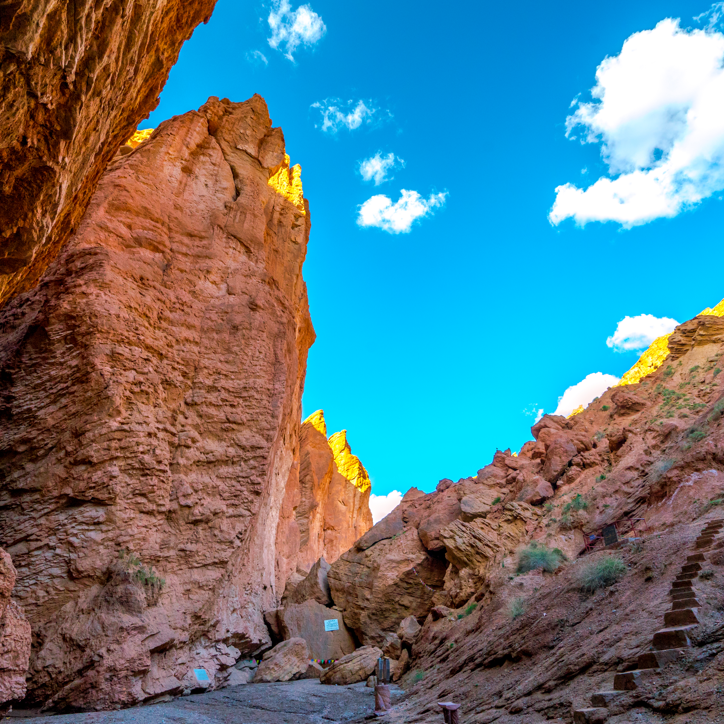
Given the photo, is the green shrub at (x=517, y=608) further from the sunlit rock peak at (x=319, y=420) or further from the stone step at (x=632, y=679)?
the sunlit rock peak at (x=319, y=420)

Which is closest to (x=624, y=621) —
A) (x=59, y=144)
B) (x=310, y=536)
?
(x=59, y=144)

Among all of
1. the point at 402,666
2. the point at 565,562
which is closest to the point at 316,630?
the point at 402,666

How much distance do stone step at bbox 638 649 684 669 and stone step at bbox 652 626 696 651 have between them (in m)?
0.20

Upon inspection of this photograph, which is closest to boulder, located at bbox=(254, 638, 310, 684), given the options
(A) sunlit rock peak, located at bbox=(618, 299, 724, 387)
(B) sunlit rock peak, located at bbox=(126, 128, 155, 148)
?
(B) sunlit rock peak, located at bbox=(126, 128, 155, 148)

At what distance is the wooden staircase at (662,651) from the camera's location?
16.5 ft

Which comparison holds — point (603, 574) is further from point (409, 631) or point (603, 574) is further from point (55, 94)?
point (55, 94)

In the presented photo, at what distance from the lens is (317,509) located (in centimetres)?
4109

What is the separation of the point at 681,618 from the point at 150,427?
39.9 ft

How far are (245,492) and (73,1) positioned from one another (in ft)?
41.7

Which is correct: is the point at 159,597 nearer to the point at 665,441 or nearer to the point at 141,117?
the point at 141,117

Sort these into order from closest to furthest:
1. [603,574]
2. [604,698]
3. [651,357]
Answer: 1. [604,698]
2. [603,574]
3. [651,357]

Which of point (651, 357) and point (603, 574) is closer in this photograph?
point (603, 574)

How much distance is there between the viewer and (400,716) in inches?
365

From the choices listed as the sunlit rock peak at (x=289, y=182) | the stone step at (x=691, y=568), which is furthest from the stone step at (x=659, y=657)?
the sunlit rock peak at (x=289, y=182)
